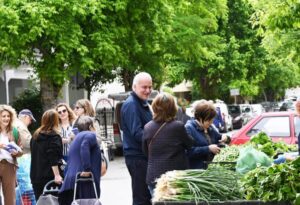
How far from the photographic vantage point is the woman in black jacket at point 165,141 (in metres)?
7.66

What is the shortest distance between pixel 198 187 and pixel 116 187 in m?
11.9

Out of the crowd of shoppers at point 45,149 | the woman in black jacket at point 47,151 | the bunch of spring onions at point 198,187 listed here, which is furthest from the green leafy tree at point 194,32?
the bunch of spring onions at point 198,187

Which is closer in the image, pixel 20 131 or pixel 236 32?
pixel 20 131

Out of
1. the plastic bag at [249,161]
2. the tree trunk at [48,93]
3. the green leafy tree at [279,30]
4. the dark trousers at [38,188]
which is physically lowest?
the dark trousers at [38,188]

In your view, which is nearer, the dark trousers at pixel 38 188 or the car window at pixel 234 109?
the dark trousers at pixel 38 188

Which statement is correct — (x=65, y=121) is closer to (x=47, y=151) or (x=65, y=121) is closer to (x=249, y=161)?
(x=47, y=151)

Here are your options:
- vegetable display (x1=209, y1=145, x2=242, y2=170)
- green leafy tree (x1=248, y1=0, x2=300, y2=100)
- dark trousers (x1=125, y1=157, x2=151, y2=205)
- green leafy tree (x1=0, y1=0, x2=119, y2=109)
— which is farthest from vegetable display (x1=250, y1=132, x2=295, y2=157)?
green leafy tree (x1=0, y1=0, x2=119, y2=109)

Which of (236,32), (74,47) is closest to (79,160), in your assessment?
(74,47)

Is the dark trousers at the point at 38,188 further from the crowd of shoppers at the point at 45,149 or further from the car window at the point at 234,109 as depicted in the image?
the car window at the point at 234,109

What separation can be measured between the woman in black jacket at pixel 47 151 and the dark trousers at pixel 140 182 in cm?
194

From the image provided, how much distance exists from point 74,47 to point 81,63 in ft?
2.67

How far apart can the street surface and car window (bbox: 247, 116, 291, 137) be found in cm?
289

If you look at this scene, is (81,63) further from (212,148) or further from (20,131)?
(212,148)

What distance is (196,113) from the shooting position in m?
8.75
